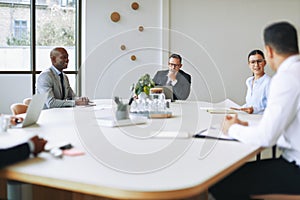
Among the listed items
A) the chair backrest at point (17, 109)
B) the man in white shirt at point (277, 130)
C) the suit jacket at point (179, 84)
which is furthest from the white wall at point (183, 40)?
the man in white shirt at point (277, 130)

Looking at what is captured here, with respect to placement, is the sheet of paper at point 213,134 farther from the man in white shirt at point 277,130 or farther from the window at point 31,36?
the window at point 31,36

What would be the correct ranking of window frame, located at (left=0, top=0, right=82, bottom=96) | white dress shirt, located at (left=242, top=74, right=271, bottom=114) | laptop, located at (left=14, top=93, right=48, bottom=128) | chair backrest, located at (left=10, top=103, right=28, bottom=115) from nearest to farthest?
laptop, located at (left=14, top=93, right=48, bottom=128), chair backrest, located at (left=10, top=103, right=28, bottom=115), white dress shirt, located at (left=242, top=74, right=271, bottom=114), window frame, located at (left=0, top=0, right=82, bottom=96)

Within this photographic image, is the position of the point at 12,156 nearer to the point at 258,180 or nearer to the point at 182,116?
the point at 258,180

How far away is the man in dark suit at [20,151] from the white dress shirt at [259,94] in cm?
232

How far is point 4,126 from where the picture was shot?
7.91 ft

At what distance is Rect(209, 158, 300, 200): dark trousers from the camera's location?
2.04 metres

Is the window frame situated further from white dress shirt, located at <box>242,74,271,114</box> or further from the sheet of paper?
the sheet of paper

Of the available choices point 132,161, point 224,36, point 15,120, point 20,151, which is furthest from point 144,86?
point 224,36

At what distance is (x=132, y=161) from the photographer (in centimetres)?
177

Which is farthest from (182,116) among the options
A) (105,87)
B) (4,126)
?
(105,87)

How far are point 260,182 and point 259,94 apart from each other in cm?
194

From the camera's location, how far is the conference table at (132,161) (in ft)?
4.70

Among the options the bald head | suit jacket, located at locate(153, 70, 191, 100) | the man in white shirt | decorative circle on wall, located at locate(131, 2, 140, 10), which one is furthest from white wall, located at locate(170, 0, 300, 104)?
the man in white shirt

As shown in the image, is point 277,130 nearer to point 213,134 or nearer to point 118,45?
point 213,134
